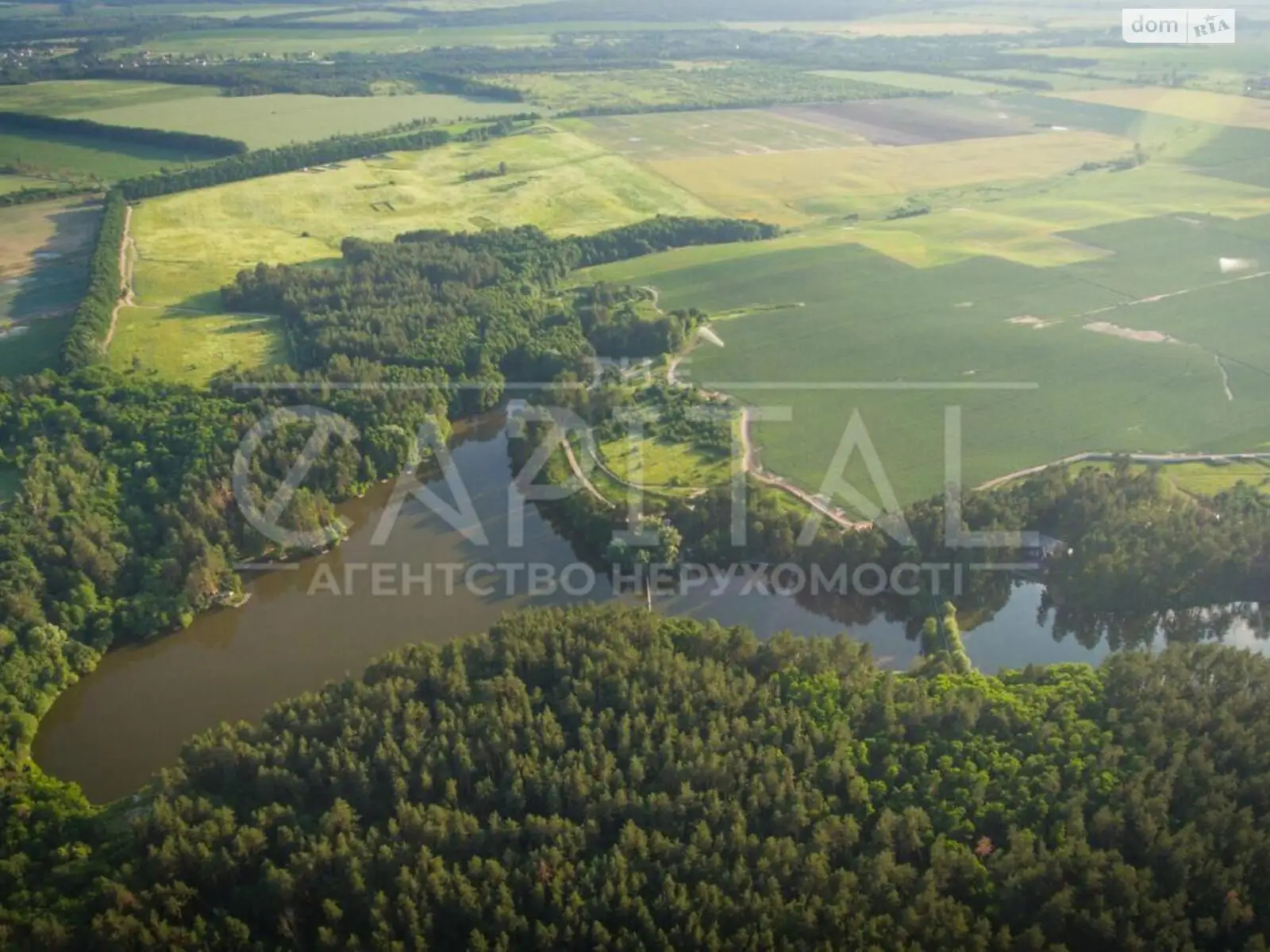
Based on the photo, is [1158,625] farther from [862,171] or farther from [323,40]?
[323,40]

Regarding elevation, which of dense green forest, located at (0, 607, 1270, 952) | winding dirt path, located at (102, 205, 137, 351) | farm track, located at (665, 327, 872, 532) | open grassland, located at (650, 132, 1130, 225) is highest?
open grassland, located at (650, 132, 1130, 225)

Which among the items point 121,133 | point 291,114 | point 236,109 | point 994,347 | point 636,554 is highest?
point 236,109

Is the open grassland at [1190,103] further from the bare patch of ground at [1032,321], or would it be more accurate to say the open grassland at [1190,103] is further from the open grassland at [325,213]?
the bare patch of ground at [1032,321]

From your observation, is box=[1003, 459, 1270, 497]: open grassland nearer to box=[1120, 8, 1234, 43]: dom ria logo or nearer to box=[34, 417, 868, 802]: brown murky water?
box=[34, 417, 868, 802]: brown murky water

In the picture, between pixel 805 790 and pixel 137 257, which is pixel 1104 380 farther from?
pixel 137 257

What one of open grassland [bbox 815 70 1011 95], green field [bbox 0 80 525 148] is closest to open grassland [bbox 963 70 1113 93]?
open grassland [bbox 815 70 1011 95]

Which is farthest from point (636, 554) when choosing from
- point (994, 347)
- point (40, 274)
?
point (40, 274)
